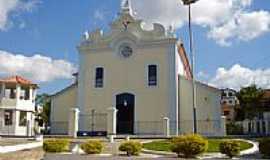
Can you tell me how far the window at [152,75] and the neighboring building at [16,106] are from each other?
1149 centimetres

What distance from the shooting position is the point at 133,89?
36.4m

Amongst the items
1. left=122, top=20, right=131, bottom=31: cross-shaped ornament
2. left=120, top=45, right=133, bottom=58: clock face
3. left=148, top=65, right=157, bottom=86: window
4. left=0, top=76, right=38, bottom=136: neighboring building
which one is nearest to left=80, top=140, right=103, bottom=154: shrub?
left=148, top=65, right=157, bottom=86: window

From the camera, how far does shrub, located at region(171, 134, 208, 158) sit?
15766 mm

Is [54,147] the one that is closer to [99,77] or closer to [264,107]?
[99,77]

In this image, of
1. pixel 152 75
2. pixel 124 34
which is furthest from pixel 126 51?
pixel 152 75

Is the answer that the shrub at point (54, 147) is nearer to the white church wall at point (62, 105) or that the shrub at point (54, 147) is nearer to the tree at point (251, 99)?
the white church wall at point (62, 105)

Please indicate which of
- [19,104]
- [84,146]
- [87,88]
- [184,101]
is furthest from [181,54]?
[84,146]

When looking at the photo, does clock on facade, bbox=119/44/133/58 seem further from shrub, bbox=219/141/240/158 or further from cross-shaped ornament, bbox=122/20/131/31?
shrub, bbox=219/141/240/158

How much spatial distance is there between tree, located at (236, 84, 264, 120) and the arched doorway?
21.3m

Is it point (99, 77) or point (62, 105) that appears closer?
point (99, 77)

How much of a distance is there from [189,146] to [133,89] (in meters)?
20.8

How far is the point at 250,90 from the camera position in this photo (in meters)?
52.6

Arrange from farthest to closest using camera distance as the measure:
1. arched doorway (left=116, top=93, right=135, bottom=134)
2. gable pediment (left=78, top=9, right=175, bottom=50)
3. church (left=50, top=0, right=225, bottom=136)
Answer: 1. gable pediment (left=78, top=9, right=175, bottom=50)
2. arched doorway (left=116, top=93, right=135, bottom=134)
3. church (left=50, top=0, right=225, bottom=136)

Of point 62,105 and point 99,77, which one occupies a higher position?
point 99,77
